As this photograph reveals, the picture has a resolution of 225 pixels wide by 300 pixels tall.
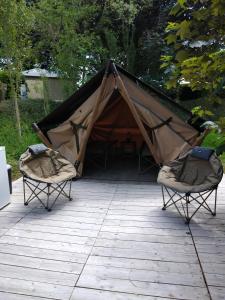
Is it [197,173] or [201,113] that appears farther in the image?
[197,173]

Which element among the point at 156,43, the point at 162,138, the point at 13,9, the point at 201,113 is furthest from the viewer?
the point at 156,43

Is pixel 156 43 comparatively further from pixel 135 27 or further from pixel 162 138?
pixel 162 138

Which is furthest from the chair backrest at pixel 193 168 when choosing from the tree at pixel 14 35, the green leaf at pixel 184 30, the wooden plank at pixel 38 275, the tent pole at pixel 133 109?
the tree at pixel 14 35

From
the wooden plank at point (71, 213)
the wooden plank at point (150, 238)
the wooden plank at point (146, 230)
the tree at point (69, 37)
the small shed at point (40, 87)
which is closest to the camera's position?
the wooden plank at point (150, 238)

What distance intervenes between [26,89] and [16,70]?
308cm

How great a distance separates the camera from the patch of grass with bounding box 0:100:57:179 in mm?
5809

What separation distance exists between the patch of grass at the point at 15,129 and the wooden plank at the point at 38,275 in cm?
269

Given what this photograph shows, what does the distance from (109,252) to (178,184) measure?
1089 mm

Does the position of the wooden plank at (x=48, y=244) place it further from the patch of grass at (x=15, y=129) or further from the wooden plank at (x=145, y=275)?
the patch of grass at (x=15, y=129)

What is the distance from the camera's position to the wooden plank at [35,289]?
2.05m

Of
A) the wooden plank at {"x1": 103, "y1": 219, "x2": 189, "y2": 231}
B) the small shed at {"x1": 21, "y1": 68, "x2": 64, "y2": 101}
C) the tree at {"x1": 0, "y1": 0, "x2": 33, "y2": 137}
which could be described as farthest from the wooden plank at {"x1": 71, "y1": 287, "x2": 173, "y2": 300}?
the small shed at {"x1": 21, "y1": 68, "x2": 64, "y2": 101}

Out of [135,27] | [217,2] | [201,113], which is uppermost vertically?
[135,27]

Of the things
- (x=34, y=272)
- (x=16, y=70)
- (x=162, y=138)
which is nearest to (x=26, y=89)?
(x=16, y=70)

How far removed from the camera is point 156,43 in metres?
8.16
